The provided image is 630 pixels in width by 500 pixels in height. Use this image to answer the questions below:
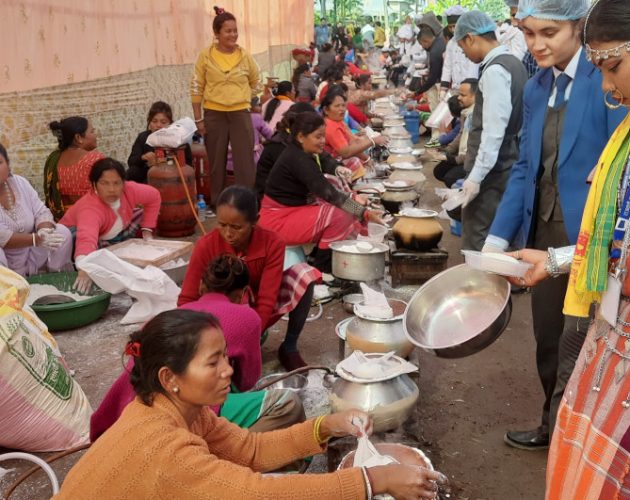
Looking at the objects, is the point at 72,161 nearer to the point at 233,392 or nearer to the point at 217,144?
the point at 217,144

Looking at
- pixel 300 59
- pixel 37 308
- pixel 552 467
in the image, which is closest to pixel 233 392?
pixel 552 467

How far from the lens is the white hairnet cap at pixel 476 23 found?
423 centimetres

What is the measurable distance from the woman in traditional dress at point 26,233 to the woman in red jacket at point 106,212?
0.54 feet

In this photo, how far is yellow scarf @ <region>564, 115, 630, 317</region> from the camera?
1.55m

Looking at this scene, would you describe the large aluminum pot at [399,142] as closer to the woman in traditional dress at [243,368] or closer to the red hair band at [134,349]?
the woman in traditional dress at [243,368]

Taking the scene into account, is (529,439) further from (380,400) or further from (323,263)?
(323,263)

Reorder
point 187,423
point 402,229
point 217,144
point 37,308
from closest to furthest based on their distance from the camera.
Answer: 1. point 187,423
2. point 37,308
3. point 402,229
4. point 217,144

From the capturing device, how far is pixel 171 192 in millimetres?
5918

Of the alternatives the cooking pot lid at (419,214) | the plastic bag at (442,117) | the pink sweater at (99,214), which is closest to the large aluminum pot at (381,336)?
the cooking pot lid at (419,214)

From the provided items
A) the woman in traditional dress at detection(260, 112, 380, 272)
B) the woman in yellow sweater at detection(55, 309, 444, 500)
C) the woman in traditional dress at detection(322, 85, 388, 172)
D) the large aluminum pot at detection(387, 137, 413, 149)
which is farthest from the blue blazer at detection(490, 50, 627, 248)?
the large aluminum pot at detection(387, 137, 413, 149)

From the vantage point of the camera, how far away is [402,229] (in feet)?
15.5

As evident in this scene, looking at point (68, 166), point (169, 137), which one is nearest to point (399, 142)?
point (169, 137)

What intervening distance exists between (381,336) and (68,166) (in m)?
3.15

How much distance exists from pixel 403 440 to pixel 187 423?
1.11 m
